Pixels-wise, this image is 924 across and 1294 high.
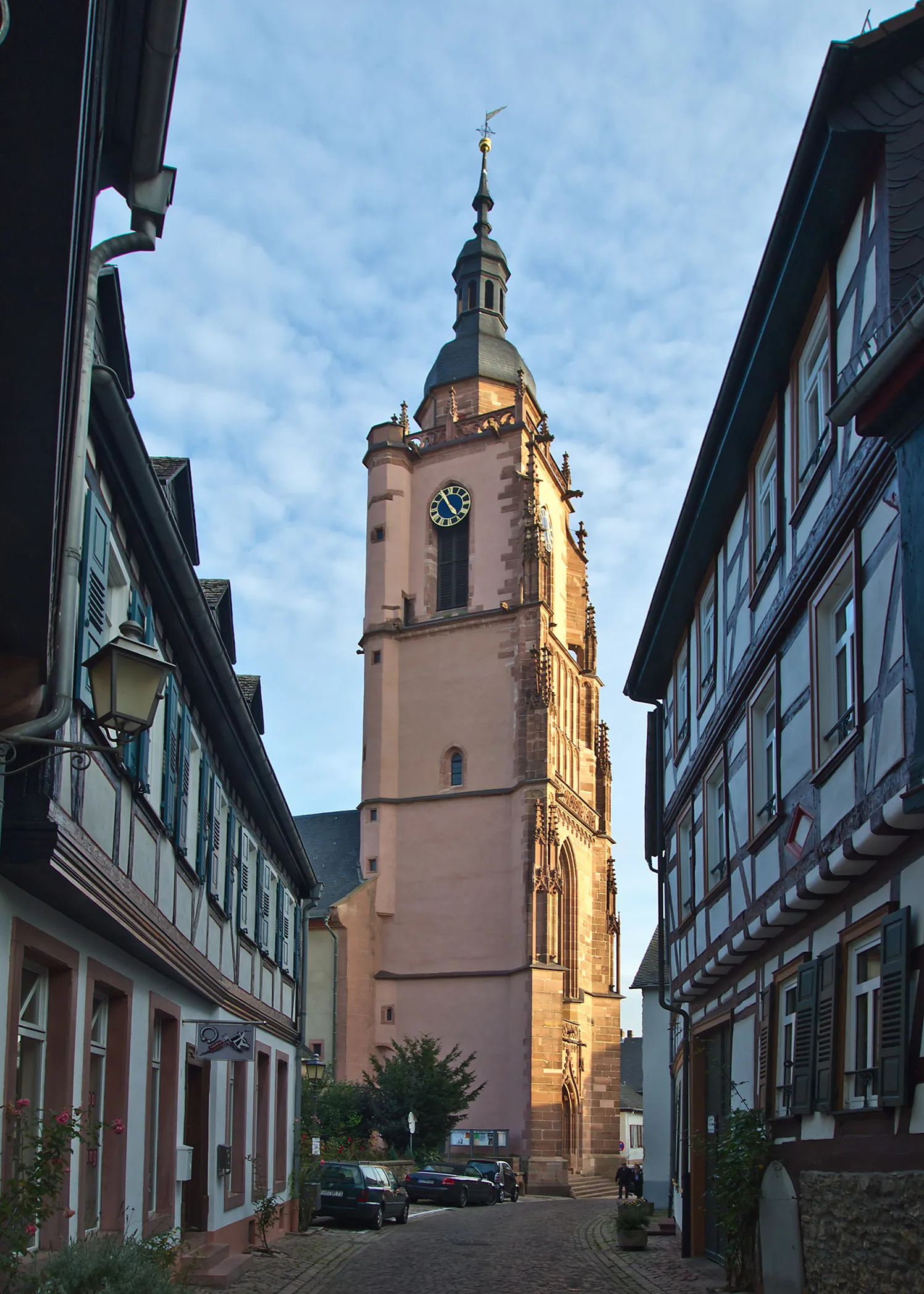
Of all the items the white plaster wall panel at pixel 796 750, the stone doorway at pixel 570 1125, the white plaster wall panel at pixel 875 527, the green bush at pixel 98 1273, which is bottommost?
the stone doorway at pixel 570 1125

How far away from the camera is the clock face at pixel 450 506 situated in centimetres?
5066

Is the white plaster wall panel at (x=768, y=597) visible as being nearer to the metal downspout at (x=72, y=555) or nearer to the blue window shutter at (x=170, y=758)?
the blue window shutter at (x=170, y=758)

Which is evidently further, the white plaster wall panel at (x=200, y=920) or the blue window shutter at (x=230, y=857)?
the blue window shutter at (x=230, y=857)

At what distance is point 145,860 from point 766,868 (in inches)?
196

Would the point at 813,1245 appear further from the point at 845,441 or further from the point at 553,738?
the point at 553,738

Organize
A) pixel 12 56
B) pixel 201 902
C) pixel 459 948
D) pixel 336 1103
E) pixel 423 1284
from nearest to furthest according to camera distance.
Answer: pixel 12 56 → pixel 201 902 → pixel 423 1284 → pixel 336 1103 → pixel 459 948

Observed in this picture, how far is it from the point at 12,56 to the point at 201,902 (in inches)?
414

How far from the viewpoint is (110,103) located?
18.8 feet

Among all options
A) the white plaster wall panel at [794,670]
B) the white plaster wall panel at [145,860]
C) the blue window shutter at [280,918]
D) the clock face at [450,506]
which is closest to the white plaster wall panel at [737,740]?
the white plaster wall panel at [794,670]

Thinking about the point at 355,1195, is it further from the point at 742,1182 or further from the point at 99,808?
the point at 99,808

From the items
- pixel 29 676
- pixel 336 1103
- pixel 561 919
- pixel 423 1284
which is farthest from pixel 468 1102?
pixel 29 676

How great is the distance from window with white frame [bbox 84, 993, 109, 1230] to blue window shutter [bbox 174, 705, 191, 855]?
6.33ft

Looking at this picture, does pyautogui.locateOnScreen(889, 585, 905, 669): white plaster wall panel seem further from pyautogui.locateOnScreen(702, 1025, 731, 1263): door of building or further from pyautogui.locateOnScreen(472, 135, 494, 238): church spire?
pyautogui.locateOnScreen(472, 135, 494, 238): church spire

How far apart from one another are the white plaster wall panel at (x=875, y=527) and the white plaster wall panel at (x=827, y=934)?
2.31m
